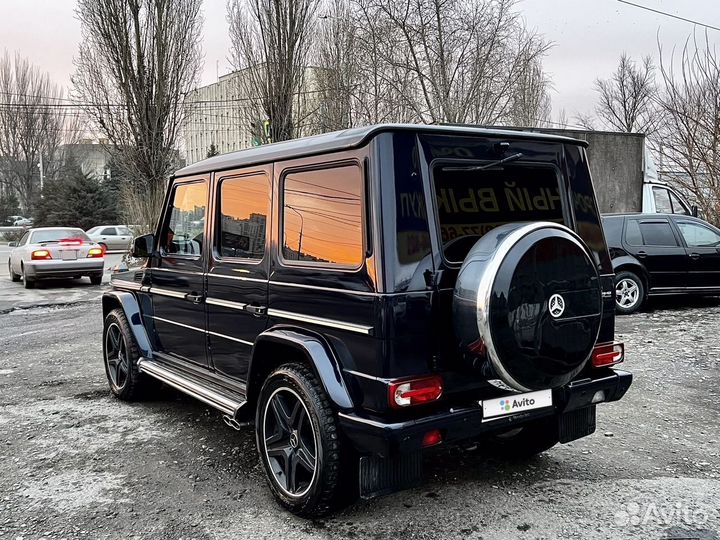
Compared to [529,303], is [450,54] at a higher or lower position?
higher

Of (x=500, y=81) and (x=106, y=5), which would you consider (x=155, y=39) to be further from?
(x=500, y=81)

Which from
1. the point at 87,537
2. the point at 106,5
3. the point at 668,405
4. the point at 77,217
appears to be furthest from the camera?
the point at 77,217

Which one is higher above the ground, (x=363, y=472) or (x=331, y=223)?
(x=331, y=223)

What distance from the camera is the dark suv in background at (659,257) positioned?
32.4 feet

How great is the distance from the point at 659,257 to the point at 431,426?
8304 millimetres

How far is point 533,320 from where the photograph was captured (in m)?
2.97

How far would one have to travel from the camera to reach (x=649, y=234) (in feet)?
33.0

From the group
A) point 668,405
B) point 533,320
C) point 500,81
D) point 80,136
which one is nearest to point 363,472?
point 533,320

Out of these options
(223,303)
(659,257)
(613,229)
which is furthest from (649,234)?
(223,303)

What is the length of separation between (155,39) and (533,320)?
21134mm

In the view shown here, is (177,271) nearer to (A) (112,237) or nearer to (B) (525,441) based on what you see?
(B) (525,441)

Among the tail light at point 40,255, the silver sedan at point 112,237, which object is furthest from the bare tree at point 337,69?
the silver sedan at point 112,237

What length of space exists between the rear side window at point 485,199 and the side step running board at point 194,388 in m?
1.64

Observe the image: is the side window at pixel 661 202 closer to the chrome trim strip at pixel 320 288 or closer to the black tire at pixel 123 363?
the black tire at pixel 123 363
